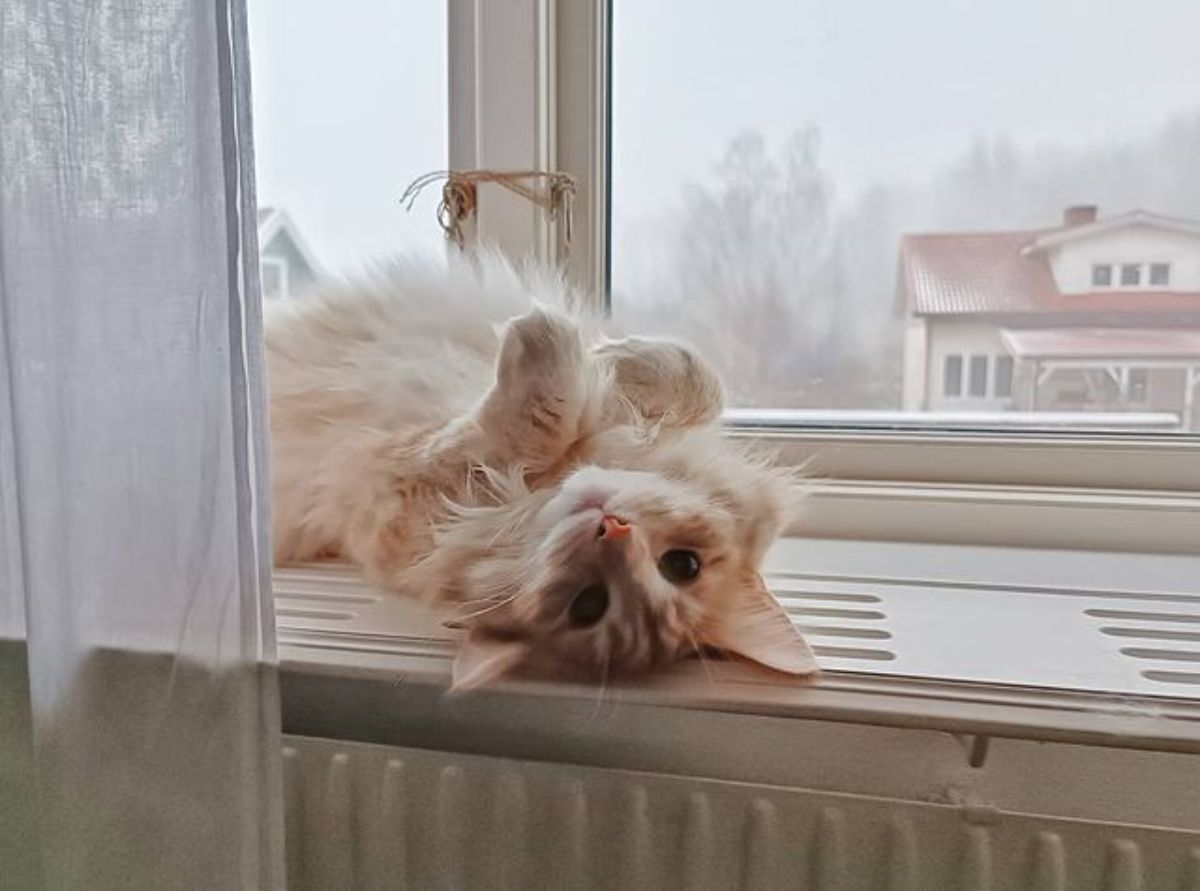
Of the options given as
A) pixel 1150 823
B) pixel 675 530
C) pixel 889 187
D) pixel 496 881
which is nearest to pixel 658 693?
pixel 675 530

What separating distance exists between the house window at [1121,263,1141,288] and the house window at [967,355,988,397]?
0.52ft

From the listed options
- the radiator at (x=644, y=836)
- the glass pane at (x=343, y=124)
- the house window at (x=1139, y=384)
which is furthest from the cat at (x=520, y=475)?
the house window at (x=1139, y=384)

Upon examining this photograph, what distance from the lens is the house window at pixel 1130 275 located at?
111cm

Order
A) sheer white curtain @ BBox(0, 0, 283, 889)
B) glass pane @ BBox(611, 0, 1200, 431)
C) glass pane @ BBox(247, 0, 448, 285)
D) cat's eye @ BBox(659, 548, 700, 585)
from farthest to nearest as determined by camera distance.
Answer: glass pane @ BBox(247, 0, 448, 285) < glass pane @ BBox(611, 0, 1200, 431) < cat's eye @ BBox(659, 548, 700, 585) < sheer white curtain @ BBox(0, 0, 283, 889)

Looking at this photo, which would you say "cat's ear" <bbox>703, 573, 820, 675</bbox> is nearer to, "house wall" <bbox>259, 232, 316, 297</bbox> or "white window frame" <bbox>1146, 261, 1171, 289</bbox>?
"white window frame" <bbox>1146, 261, 1171, 289</bbox>

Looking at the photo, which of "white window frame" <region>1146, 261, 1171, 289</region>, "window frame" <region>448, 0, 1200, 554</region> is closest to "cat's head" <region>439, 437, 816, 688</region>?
"window frame" <region>448, 0, 1200, 554</region>

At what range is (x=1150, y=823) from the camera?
2.54 feet

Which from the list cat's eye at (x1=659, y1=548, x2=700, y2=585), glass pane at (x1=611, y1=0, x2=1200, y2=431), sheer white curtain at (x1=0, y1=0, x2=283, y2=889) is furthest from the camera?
glass pane at (x1=611, y1=0, x2=1200, y2=431)

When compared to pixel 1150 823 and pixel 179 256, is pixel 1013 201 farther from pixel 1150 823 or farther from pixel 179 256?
pixel 179 256

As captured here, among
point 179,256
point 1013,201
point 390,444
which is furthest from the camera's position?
point 1013,201

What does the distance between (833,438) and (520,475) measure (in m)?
0.48

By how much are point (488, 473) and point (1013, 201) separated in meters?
0.67

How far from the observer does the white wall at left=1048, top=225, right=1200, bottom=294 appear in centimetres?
109

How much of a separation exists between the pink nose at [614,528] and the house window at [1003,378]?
61cm
